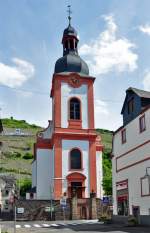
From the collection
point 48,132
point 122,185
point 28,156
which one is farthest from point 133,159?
point 28,156

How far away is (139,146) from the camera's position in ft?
109

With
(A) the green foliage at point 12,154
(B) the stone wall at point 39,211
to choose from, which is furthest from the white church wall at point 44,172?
(A) the green foliage at point 12,154

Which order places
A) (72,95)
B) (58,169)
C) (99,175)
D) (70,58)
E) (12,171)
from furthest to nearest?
(12,171)
(70,58)
(72,95)
(99,175)
(58,169)

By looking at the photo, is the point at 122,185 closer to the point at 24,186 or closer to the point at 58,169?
the point at 58,169

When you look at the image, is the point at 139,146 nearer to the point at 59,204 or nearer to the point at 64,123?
the point at 59,204

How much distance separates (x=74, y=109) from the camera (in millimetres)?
53031

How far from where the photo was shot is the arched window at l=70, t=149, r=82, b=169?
50.8 metres

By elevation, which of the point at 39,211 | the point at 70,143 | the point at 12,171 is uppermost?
the point at 12,171

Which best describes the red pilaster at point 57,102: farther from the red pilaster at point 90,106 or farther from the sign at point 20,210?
the sign at point 20,210

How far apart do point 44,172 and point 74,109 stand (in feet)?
28.7

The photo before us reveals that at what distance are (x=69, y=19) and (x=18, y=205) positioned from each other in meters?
27.7

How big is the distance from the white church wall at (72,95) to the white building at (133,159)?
12384 mm

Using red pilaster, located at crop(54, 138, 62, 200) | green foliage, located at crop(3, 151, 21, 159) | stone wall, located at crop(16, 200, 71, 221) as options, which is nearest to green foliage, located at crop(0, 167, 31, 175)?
green foliage, located at crop(3, 151, 21, 159)

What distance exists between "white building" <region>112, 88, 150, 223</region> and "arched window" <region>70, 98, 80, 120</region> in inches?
499
